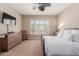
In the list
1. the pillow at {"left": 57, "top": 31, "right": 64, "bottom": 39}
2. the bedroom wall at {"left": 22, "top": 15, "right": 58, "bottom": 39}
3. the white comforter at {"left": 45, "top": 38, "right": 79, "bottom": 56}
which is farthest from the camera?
the pillow at {"left": 57, "top": 31, "right": 64, "bottom": 39}

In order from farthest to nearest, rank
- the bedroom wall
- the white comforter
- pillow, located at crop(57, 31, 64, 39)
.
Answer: pillow, located at crop(57, 31, 64, 39), the bedroom wall, the white comforter

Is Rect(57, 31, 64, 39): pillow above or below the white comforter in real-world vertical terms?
above

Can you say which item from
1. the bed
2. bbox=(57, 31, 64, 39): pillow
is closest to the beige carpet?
the bed

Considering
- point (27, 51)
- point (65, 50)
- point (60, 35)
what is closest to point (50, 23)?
point (60, 35)

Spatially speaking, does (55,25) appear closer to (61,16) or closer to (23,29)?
(61,16)

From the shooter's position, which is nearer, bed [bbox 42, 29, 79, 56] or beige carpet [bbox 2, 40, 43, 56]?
bed [bbox 42, 29, 79, 56]

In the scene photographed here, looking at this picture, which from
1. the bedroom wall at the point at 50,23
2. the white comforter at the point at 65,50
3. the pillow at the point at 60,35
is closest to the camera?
the white comforter at the point at 65,50

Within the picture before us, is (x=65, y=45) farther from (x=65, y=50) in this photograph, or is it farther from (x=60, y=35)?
(x=60, y=35)

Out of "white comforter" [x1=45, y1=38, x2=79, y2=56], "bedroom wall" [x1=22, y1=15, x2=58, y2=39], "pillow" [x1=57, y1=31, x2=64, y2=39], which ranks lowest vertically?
"white comforter" [x1=45, y1=38, x2=79, y2=56]

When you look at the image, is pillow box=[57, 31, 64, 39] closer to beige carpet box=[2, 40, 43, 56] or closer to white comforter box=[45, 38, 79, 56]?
beige carpet box=[2, 40, 43, 56]

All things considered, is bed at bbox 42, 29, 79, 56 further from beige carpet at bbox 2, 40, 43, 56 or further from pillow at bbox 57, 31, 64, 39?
beige carpet at bbox 2, 40, 43, 56

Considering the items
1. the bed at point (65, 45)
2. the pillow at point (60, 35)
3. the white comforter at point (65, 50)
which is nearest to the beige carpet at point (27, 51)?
the bed at point (65, 45)

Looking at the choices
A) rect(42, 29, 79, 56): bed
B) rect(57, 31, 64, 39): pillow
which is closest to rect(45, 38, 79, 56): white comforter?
rect(42, 29, 79, 56): bed

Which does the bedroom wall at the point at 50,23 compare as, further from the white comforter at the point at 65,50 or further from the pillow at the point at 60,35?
the white comforter at the point at 65,50
